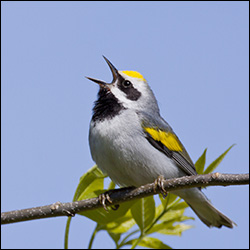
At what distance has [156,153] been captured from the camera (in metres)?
4.75

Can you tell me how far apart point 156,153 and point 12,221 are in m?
2.00

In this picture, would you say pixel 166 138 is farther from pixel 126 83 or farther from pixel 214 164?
pixel 214 164

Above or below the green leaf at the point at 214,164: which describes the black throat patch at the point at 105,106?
above

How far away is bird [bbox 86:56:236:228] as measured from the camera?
460 cm

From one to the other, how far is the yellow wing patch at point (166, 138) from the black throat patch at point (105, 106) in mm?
466

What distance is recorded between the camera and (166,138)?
16.5 ft

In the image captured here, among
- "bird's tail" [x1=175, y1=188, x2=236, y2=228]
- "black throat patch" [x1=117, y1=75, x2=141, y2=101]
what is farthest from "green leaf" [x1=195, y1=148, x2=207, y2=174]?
"black throat patch" [x1=117, y1=75, x2=141, y2=101]

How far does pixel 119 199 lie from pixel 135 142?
0.96 metres

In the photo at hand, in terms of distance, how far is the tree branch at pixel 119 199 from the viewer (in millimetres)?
2785

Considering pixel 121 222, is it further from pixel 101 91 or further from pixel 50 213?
pixel 101 91

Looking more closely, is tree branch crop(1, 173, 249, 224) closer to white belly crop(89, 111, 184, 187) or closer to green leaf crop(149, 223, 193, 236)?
green leaf crop(149, 223, 193, 236)

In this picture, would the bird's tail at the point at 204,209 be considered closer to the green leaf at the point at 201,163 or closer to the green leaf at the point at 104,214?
the green leaf at the point at 201,163

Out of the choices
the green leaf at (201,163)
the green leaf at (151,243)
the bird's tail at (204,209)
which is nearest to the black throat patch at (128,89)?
the bird's tail at (204,209)

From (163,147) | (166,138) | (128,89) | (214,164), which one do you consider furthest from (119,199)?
(128,89)
